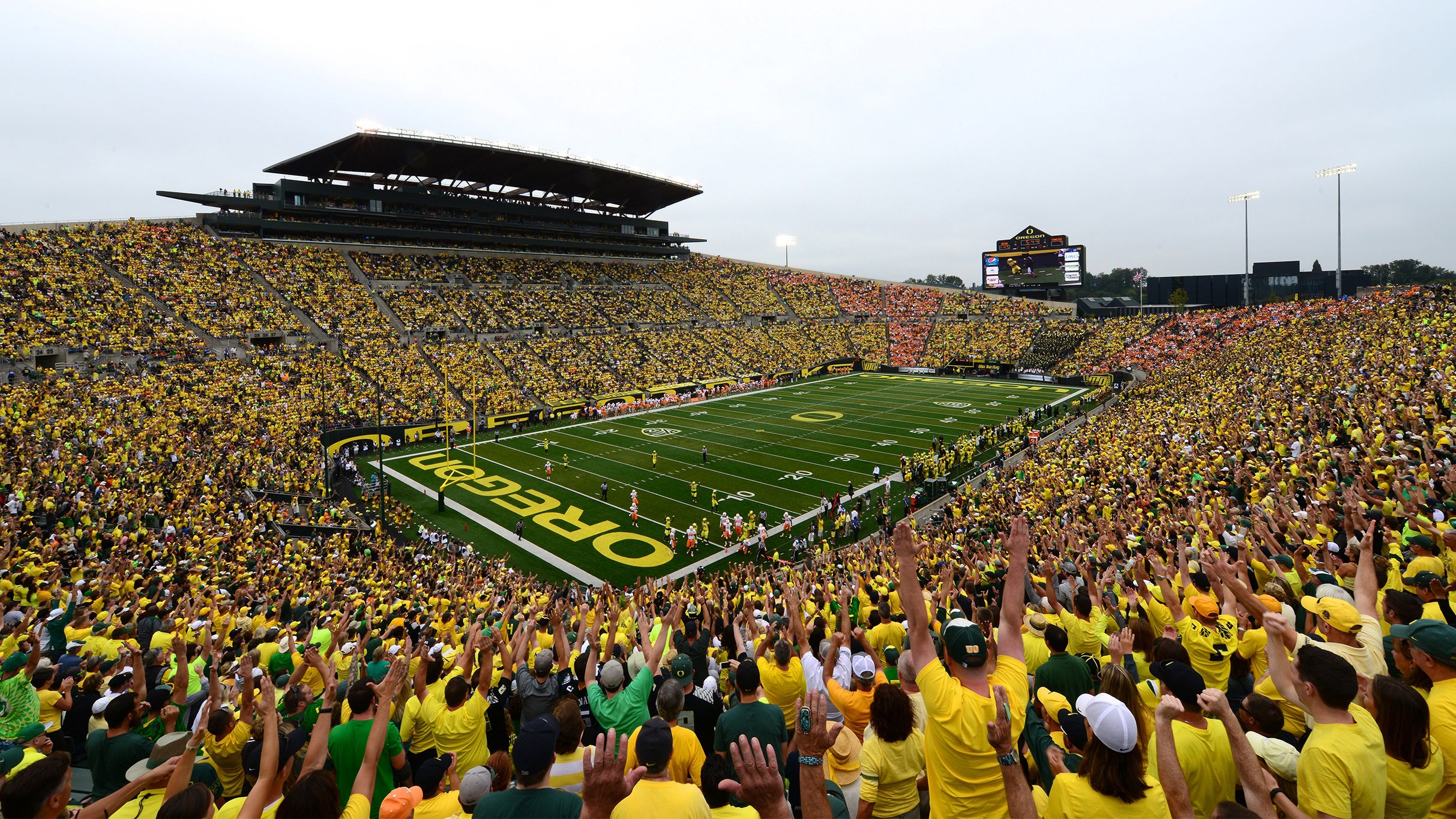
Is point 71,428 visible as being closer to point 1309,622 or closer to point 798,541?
point 798,541

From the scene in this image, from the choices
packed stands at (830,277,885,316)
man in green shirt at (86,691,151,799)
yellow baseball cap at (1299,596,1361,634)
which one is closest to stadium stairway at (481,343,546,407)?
man in green shirt at (86,691,151,799)

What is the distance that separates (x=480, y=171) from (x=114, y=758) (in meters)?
60.0

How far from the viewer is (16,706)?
4.66 metres

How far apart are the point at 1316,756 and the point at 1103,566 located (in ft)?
25.9

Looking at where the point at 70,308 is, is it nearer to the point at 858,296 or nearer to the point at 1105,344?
the point at 858,296

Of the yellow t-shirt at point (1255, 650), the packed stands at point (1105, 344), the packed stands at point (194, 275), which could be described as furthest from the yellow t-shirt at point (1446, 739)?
the packed stands at point (1105, 344)

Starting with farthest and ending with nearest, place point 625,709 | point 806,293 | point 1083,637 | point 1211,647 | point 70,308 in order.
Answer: point 806,293
point 70,308
point 1083,637
point 1211,647
point 625,709

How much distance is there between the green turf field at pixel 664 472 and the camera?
19.4 m

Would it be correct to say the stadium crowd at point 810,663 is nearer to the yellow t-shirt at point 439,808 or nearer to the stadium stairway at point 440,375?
the yellow t-shirt at point 439,808

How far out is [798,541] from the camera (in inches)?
734

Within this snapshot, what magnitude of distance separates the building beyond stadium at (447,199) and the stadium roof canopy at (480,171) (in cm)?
11

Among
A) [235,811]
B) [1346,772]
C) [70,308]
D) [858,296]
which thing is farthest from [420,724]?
[858,296]

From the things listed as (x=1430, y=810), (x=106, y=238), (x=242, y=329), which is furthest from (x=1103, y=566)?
(x=106, y=238)

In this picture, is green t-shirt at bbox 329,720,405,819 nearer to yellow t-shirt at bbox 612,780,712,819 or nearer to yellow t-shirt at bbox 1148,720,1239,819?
yellow t-shirt at bbox 612,780,712,819
